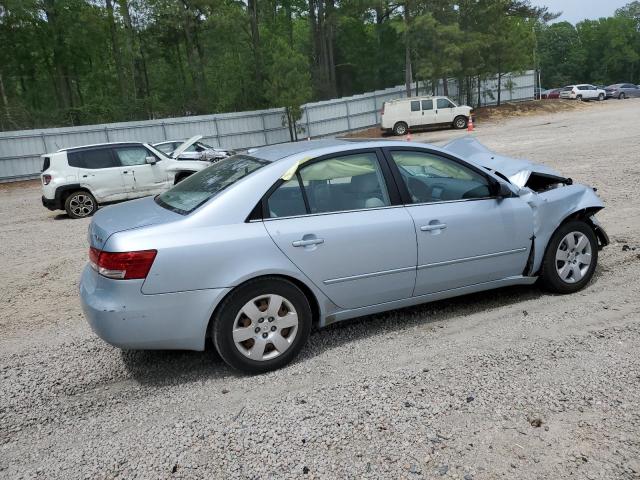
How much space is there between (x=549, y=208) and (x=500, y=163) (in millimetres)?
929

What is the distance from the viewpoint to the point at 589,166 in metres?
11.8

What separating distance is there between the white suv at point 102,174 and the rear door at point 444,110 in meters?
20.3

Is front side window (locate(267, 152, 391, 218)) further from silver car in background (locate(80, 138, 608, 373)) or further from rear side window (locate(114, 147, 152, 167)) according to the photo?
rear side window (locate(114, 147, 152, 167))

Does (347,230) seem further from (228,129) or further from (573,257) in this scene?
(228,129)

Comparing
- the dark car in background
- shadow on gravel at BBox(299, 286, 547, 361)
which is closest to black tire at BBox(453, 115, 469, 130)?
the dark car in background

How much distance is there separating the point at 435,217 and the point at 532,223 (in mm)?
951

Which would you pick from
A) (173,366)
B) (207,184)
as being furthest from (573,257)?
(173,366)

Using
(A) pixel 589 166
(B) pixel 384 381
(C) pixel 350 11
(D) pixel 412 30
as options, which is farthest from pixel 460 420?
(C) pixel 350 11

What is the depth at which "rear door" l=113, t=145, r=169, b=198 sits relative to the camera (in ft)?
41.0

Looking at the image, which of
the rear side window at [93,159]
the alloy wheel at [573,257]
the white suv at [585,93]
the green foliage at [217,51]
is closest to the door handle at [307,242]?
the alloy wheel at [573,257]

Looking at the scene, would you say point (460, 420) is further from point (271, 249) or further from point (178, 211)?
point (178, 211)

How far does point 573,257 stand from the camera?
4.77 m

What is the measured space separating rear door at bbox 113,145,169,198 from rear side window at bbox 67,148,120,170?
17 cm

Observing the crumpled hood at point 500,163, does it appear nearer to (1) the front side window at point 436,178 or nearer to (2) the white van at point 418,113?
(1) the front side window at point 436,178
